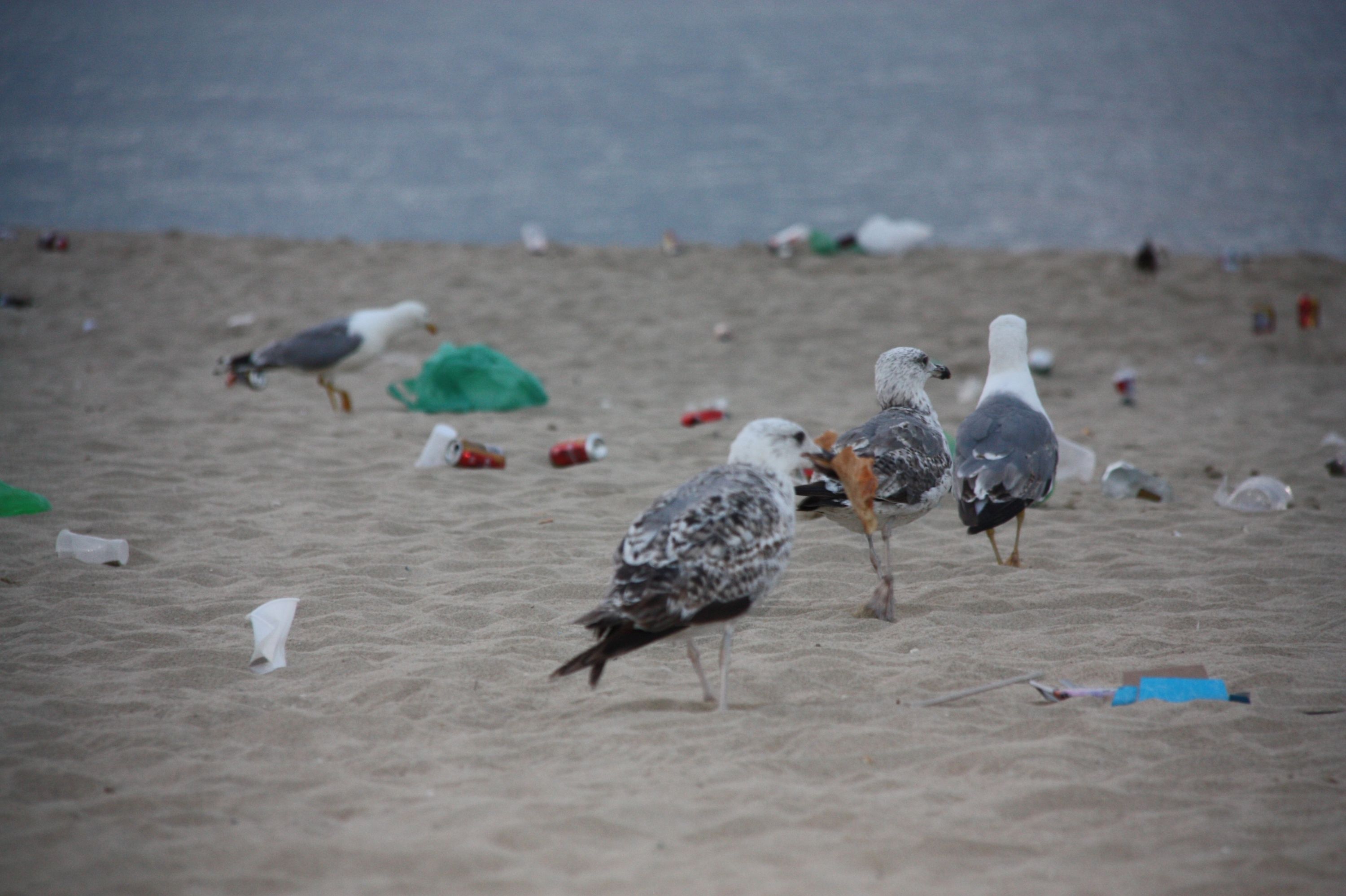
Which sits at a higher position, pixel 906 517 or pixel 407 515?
pixel 906 517

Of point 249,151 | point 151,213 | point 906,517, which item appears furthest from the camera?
point 249,151

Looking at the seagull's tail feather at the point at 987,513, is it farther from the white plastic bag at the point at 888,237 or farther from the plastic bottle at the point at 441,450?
the white plastic bag at the point at 888,237

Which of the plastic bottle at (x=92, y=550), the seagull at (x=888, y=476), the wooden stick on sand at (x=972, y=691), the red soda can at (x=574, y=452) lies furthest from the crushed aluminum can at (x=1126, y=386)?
the plastic bottle at (x=92, y=550)

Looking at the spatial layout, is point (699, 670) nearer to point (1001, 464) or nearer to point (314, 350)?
point (1001, 464)

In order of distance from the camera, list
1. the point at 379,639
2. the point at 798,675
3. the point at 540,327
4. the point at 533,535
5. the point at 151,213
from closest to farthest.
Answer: the point at 798,675
the point at 379,639
the point at 533,535
the point at 540,327
the point at 151,213

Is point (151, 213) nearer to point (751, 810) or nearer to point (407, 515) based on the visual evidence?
point (407, 515)

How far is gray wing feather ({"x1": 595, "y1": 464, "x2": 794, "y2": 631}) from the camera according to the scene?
10.9 ft

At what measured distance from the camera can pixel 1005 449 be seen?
4867 millimetres

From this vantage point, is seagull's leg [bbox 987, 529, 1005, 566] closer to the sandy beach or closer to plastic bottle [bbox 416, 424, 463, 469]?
the sandy beach

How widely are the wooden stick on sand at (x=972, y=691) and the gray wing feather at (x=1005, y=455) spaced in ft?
3.48

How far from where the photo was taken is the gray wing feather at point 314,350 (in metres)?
8.33

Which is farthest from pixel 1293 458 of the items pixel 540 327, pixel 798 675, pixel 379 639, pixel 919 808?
pixel 540 327

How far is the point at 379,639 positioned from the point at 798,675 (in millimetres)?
1612

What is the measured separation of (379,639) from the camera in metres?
4.21
